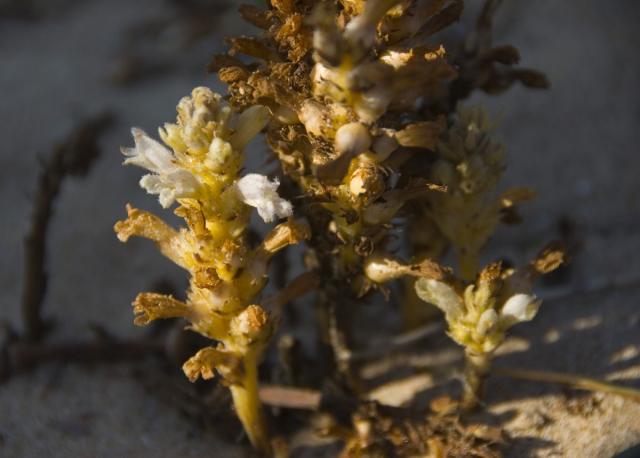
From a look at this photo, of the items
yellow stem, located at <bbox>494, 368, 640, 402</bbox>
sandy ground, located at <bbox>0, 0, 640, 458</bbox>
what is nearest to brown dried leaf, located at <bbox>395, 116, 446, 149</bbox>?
sandy ground, located at <bbox>0, 0, 640, 458</bbox>

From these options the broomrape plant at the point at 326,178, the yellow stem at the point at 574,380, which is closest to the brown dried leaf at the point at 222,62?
the broomrape plant at the point at 326,178

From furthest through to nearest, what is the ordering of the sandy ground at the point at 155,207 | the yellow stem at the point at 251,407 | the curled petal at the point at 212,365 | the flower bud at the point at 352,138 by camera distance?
the sandy ground at the point at 155,207, the yellow stem at the point at 251,407, the curled petal at the point at 212,365, the flower bud at the point at 352,138

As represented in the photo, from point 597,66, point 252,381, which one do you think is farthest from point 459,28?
point 252,381

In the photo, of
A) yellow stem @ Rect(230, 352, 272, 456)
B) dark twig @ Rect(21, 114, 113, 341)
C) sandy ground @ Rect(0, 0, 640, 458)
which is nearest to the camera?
yellow stem @ Rect(230, 352, 272, 456)

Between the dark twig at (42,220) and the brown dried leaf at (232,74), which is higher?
the brown dried leaf at (232,74)

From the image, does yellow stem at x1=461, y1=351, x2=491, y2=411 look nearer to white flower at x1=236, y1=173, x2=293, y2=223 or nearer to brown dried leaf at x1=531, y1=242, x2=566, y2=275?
brown dried leaf at x1=531, y1=242, x2=566, y2=275

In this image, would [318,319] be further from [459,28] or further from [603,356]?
[459,28]

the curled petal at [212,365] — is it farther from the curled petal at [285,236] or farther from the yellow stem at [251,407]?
the curled petal at [285,236]
